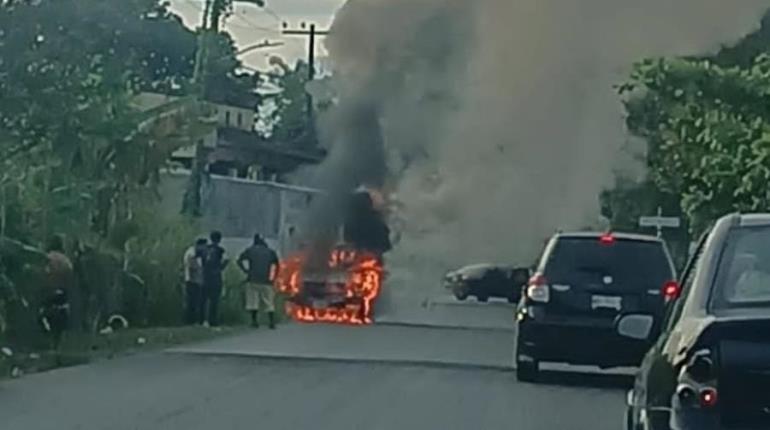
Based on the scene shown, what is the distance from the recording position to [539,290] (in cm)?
2400

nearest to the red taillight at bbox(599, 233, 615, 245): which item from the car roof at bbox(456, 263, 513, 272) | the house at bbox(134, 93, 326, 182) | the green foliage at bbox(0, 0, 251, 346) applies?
the green foliage at bbox(0, 0, 251, 346)

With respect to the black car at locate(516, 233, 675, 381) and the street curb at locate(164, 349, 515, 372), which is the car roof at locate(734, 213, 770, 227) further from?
the street curb at locate(164, 349, 515, 372)

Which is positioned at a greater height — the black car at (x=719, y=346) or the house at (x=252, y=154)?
the house at (x=252, y=154)

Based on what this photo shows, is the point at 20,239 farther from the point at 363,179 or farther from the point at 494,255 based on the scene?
the point at 494,255

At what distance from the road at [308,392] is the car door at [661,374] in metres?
7.84

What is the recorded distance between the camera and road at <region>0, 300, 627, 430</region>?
18.5 m

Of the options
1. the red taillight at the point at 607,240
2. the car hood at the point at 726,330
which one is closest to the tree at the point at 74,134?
the red taillight at the point at 607,240

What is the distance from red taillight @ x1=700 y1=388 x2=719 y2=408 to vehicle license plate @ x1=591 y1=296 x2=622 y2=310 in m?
15.2

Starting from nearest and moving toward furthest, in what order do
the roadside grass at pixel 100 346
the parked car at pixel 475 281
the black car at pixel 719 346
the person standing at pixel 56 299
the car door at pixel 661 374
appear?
the black car at pixel 719 346, the car door at pixel 661 374, the roadside grass at pixel 100 346, the person standing at pixel 56 299, the parked car at pixel 475 281

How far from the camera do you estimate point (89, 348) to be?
28.6 metres

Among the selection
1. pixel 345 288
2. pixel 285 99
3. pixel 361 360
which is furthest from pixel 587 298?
pixel 285 99

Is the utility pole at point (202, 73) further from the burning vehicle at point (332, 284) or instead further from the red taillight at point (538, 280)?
the red taillight at point (538, 280)

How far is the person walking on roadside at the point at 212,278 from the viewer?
35.0m

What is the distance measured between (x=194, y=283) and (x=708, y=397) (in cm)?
2698
